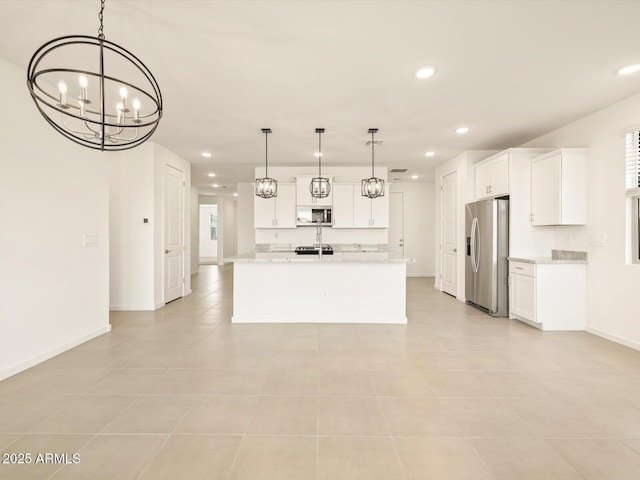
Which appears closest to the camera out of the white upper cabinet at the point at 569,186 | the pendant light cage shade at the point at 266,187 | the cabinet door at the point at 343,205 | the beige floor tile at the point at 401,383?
the beige floor tile at the point at 401,383

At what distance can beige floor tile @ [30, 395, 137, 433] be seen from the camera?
84.1 inches

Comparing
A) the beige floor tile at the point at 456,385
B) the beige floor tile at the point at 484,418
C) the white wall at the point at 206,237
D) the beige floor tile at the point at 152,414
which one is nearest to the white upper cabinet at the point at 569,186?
the beige floor tile at the point at 456,385

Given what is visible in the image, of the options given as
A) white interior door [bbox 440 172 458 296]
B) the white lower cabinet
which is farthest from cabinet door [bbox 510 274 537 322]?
white interior door [bbox 440 172 458 296]

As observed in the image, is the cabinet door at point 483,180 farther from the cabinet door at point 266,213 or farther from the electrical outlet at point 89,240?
the electrical outlet at point 89,240

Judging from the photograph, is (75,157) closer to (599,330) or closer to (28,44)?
(28,44)

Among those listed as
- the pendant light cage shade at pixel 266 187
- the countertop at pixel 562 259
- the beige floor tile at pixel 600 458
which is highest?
the pendant light cage shade at pixel 266 187

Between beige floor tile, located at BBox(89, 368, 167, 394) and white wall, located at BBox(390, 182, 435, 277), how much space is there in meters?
7.59

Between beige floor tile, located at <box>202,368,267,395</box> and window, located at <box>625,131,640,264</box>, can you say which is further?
window, located at <box>625,131,640,264</box>

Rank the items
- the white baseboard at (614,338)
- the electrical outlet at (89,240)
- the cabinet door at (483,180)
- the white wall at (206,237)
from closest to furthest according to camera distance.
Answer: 1. the white baseboard at (614,338)
2. the electrical outlet at (89,240)
3. the cabinet door at (483,180)
4. the white wall at (206,237)

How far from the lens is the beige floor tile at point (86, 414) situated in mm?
2137

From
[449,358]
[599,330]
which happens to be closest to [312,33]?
[449,358]

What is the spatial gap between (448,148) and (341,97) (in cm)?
299

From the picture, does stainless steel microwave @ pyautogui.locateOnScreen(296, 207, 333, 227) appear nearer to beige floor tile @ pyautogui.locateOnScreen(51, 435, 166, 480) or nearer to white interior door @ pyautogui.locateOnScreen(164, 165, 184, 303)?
white interior door @ pyautogui.locateOnScreen(164, 165, 184, 303)

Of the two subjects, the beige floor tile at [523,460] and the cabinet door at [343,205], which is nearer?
the beige floor tile at [523,460]
